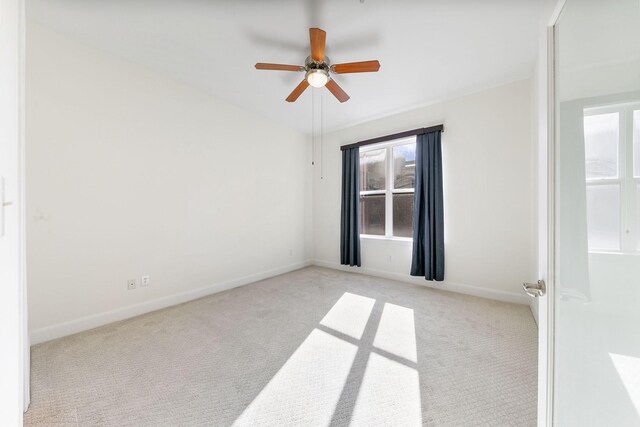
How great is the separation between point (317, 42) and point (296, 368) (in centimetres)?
245

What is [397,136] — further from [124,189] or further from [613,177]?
[124,189]

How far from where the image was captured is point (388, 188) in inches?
157

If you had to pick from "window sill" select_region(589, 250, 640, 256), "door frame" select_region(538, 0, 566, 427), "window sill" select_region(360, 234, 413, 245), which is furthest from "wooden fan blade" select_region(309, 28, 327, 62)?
"window sill" select_region(360, 234, 413, 245)

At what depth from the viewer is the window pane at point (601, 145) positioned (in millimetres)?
639

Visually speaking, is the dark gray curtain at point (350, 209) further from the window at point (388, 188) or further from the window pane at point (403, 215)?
the window pane at point (403, 215)

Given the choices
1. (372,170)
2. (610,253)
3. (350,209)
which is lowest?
(610,253)

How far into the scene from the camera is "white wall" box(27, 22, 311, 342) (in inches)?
78.9

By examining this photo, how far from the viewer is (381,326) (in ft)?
7.38

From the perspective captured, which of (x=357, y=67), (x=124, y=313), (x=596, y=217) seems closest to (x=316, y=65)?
(x=357, y=67)

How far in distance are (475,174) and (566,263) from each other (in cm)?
264

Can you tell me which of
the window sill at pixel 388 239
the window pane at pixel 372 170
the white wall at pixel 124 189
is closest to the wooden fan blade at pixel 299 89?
the white wall at pixel 124 189

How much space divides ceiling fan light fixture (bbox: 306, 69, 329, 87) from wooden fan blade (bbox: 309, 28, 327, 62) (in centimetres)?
11

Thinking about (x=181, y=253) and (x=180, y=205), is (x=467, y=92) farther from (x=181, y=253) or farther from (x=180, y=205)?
(x=181, y=253)

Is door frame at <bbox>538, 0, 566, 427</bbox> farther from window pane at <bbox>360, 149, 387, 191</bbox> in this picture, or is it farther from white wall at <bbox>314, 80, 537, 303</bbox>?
window pane at <bbox>360, 149, 387, 191</bbox>
